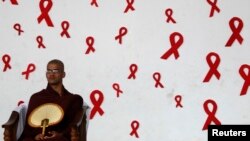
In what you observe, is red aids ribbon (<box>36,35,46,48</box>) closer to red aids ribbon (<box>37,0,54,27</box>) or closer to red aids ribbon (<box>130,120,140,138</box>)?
red aids ribbon (<box>37,0,54,27</box>)

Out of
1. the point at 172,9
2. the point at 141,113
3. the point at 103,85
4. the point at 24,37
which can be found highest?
the point at 172,9

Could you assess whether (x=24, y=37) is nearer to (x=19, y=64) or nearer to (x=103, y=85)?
(x=19, y=64)

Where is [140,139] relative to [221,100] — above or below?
below

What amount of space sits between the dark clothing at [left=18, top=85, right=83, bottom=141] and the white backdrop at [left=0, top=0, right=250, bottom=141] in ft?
1.69

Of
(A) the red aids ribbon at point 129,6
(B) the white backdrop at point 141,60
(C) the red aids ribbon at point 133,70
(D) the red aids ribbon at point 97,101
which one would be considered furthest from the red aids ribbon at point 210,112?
(A) the red aids ribbon at point 129,6

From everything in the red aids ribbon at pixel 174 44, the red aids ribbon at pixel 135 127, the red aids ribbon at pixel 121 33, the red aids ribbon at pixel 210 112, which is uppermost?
the red aids ribbon at pixel 121 33

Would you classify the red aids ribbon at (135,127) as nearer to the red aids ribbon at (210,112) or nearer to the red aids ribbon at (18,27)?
the red aids ribbon at (210,112)

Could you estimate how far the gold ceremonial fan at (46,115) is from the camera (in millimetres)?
2107

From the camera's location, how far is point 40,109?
2145 millimetres

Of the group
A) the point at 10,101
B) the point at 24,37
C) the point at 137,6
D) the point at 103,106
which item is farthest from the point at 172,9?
the point at 10,101

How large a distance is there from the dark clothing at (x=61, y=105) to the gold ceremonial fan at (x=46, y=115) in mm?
34

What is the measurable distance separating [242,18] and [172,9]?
1.59ft

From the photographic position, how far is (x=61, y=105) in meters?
2.18

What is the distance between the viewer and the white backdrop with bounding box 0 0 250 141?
8.77 ft
